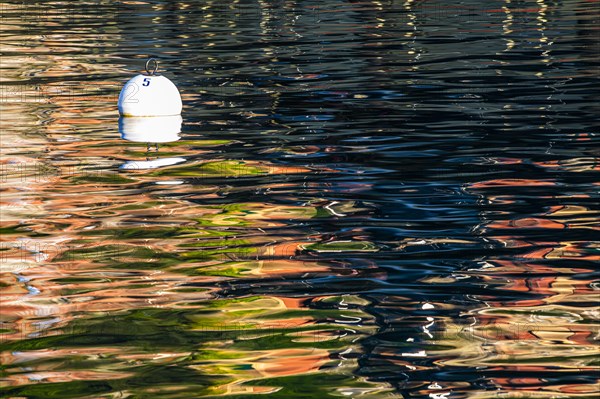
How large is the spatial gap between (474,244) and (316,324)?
2778 millimetres

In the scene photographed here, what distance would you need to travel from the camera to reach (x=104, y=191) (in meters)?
14.0

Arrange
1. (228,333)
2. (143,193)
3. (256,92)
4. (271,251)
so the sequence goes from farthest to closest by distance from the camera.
A: (256,92), (143,193), (271,251), (228,333)

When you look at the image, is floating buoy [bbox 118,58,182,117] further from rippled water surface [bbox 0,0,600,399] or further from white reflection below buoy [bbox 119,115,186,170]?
rippled water surface [bbox 0,0,600,399]

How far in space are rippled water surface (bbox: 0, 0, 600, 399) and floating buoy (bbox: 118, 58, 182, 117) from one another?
1.04ft

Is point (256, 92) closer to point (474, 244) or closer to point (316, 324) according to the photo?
point (474, 244)

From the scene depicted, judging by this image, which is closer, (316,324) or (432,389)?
(432,389)

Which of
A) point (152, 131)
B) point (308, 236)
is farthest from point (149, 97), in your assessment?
point (308, 236)

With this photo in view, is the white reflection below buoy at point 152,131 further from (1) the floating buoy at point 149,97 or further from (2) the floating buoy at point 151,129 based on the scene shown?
(1) the floating buoy at point 149,97

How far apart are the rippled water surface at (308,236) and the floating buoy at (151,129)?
10 cm

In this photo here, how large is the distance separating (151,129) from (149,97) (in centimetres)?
71

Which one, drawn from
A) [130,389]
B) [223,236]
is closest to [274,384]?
[130,389]

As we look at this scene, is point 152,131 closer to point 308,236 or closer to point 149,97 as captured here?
point 149,97

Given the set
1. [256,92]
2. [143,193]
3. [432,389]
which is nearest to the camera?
[432,389]

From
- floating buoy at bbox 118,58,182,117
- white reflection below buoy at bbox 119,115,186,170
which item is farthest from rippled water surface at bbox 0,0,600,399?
floating buoy at bbox 118,58,182,117
